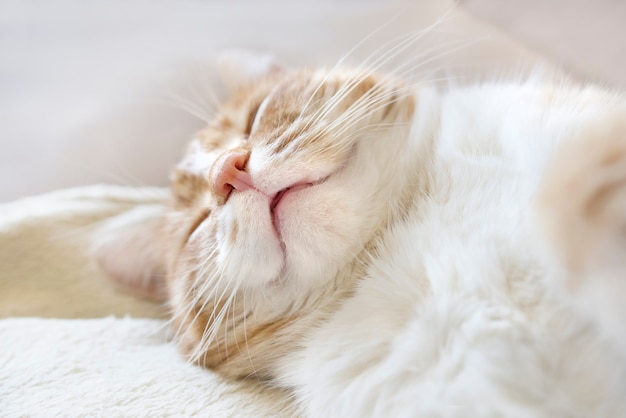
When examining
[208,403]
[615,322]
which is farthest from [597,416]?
[208,403]

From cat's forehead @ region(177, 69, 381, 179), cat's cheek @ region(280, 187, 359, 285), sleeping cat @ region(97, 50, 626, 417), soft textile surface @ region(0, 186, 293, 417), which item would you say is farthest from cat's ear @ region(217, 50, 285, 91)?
cat's cheek @ region(280, 187, 359, 285)

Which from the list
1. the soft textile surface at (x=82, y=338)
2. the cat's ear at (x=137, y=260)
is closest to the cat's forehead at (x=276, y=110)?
the cat's ear at (x=137, y=260)

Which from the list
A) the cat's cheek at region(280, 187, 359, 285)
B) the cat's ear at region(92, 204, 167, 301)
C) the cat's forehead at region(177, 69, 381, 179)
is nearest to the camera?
the cat's cheek at region(280, 187, 359, 285)

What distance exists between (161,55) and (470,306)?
4.08 ft

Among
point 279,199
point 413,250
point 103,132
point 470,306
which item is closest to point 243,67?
point 103,132

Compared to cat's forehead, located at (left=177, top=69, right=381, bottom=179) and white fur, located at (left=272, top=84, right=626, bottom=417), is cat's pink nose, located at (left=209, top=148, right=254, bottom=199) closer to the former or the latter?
cat's forehead, located at (left=177, top=69, right=381, bottom=179)

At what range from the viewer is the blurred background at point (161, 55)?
4.75ft

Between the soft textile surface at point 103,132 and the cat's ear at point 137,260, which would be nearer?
the soft textile surface at point 103,132

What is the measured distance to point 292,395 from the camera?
0.93m

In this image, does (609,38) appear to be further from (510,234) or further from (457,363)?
(457,363)

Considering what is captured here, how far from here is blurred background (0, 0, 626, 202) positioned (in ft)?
4.75

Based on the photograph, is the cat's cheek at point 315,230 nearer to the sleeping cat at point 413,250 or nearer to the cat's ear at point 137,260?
the sleeping cat at point 413,250

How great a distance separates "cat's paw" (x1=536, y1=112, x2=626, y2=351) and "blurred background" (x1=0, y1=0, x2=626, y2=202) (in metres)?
0.79

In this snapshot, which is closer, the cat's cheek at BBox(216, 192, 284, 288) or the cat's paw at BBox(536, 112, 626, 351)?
the cat's paw at BBox(536, 112, 626, 351)
